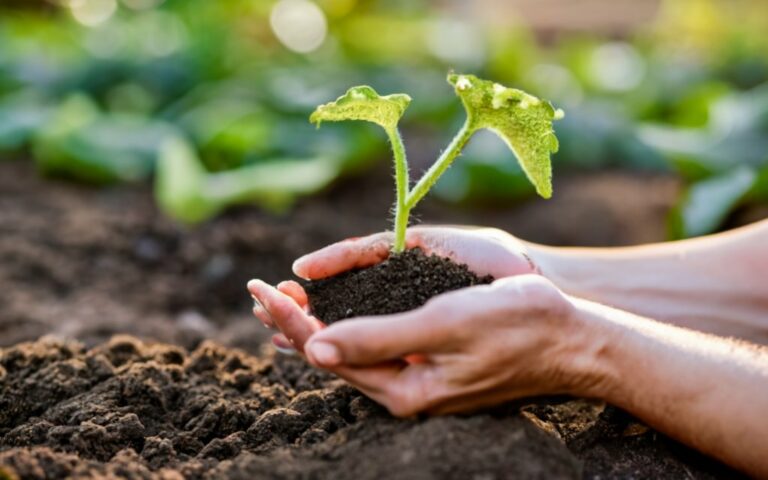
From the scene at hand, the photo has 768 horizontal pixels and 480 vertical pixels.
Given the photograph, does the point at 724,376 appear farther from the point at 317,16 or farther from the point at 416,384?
the point at 317,16

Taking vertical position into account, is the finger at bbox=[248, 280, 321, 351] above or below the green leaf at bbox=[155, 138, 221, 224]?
below

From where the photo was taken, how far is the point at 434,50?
5.91m

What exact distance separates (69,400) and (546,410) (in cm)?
100

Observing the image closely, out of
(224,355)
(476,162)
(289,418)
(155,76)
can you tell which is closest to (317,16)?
(155,76)

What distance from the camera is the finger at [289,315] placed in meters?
1.66

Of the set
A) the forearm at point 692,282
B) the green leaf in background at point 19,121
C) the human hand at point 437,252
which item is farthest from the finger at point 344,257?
the green leaf in background at point 19,121

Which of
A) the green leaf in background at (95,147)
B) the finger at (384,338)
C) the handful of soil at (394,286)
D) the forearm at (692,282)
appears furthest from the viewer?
the green leaf in background at (95,147)

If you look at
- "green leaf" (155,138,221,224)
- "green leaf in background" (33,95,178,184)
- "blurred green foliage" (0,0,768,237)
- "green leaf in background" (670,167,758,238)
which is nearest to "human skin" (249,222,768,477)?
"green leaf in background" (670,167,758,238)

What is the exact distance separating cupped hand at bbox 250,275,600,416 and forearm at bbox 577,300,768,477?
0.06 m

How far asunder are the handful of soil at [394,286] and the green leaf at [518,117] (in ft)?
0.76

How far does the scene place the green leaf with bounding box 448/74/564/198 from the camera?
153 centimetres

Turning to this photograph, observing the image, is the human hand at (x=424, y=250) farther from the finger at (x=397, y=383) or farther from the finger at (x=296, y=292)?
the finger at (x=397, y=383)

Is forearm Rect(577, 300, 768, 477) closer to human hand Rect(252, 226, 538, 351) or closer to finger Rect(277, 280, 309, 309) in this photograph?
human hand Rect(252, 226, 538, 351)

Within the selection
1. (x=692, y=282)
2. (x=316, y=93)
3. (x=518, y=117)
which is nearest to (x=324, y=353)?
(x=518, y=117)
